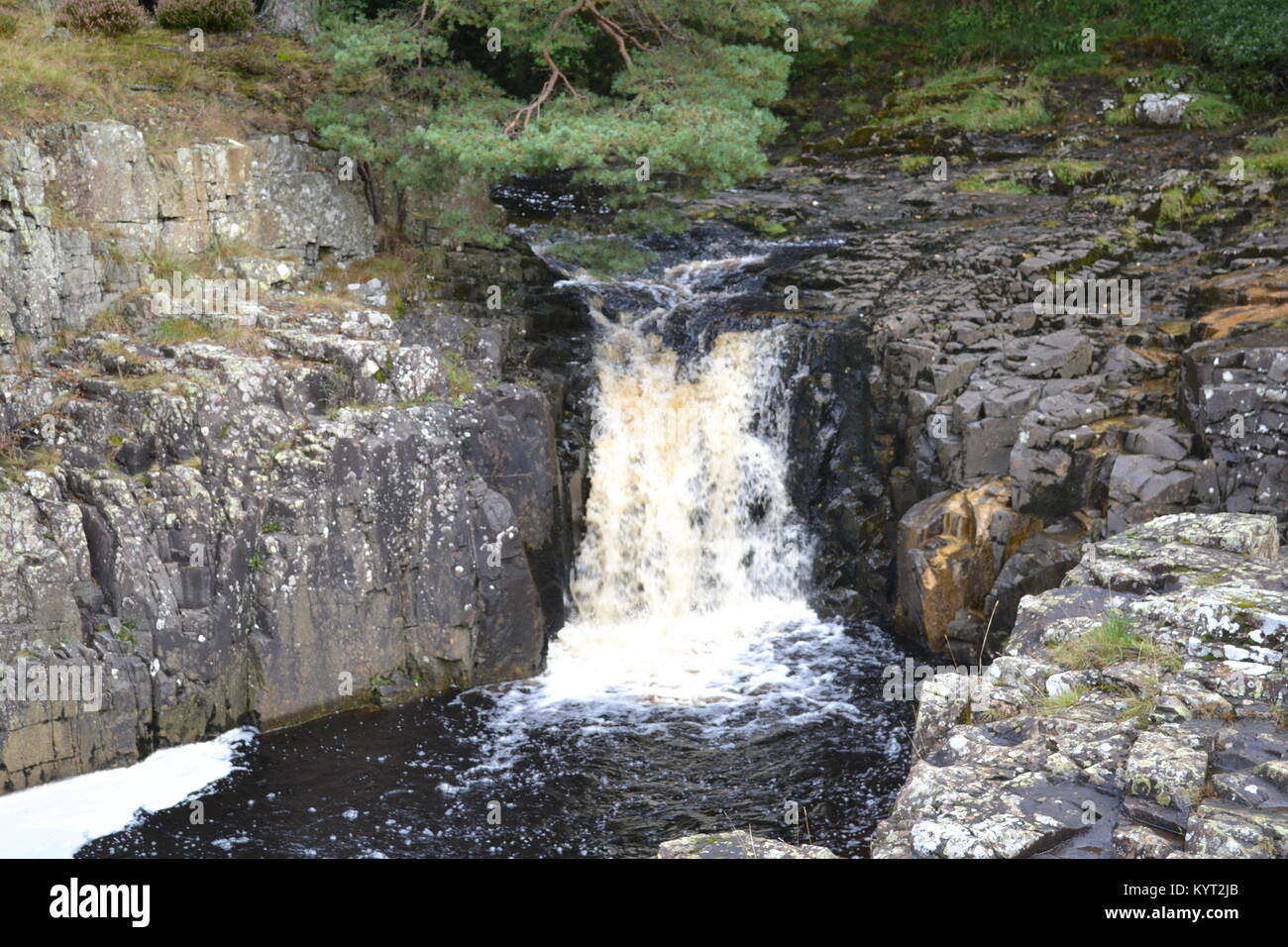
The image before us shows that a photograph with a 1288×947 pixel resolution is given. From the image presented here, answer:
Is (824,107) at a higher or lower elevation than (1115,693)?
higher

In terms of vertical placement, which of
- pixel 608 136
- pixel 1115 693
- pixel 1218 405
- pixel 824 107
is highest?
pixel 824 107

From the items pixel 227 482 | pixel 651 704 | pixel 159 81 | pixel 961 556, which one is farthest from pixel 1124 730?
pixel 159 81

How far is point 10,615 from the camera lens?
50.0ft

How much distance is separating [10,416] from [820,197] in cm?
1759

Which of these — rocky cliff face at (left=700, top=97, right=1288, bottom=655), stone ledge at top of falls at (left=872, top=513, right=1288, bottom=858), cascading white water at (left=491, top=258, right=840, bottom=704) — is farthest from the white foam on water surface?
rocky cliff face at (left=700, top=97, right=1288, bottom=655)

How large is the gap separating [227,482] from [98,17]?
1176cm

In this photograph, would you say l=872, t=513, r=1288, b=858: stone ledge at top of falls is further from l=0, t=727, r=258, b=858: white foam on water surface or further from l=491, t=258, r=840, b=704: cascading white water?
l=0, t=727, r=258, b=858: white foam on water surface

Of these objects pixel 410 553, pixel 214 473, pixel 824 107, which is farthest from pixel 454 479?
pixel 824 107

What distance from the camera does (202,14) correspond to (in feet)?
80.2

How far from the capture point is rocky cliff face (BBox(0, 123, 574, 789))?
15.9 m

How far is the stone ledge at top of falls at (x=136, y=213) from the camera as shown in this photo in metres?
18.1

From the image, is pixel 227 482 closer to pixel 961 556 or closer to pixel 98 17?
pixel 961 556

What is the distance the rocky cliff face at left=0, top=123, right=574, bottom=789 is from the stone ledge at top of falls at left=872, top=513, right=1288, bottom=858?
926cm

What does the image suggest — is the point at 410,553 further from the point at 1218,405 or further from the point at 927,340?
the point at 1218,405
